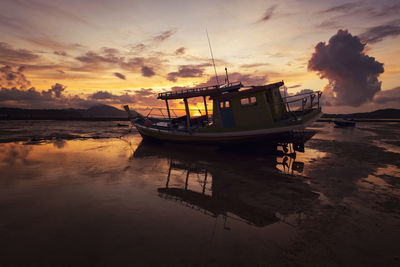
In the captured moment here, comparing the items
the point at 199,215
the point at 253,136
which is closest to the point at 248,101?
the point at 253,136

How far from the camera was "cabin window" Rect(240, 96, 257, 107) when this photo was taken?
12613 millimetres

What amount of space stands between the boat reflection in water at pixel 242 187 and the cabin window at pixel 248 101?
12.0 feet

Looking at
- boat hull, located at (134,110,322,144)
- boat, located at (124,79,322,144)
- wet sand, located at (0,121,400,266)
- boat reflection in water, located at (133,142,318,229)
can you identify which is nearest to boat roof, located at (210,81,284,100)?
boat, located at (124,79,322,144)

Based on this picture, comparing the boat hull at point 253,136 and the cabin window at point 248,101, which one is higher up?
the cabin window at point 248,101

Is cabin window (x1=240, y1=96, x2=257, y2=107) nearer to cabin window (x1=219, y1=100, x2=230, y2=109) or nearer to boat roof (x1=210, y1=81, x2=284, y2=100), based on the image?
boat roof (x1=210, y1=81, x2=284, y2=100)

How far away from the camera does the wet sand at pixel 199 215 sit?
3.77 metres

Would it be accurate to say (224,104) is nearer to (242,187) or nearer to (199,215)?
(242,187)

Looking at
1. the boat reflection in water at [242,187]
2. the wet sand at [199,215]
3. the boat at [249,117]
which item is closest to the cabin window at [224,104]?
the boat at [249,117]

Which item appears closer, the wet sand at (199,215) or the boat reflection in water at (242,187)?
the wet sand at (199,215)

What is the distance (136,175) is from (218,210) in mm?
4974

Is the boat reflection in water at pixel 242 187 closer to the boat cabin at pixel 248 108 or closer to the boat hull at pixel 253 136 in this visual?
the boat hull at pixel 253 136

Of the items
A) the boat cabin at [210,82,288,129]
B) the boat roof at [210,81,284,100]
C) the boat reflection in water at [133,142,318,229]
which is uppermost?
the boat roof at [210,81,284,100]

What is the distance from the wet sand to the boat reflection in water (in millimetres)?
45

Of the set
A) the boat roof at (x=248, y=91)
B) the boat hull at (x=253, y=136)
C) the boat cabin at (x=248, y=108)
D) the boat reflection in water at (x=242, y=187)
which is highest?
the boat roof at (x=248, y=91)
